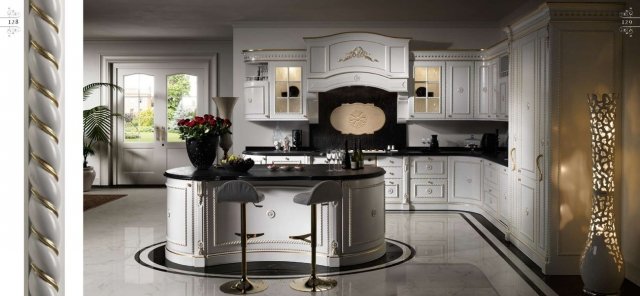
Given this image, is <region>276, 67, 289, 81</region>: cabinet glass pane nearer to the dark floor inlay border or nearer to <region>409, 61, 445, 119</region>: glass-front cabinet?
<region>409, 61, 445, 119</region>: glass-front cabinet

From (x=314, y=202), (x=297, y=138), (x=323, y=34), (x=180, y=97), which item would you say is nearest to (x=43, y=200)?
(x=314, y=202)

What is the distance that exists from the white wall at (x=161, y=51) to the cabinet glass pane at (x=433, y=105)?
368 centimetres

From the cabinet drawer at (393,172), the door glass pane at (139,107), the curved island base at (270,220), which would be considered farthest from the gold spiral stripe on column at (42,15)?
the door glass pane at (139,107)

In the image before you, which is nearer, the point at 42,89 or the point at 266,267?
the point at 42,89

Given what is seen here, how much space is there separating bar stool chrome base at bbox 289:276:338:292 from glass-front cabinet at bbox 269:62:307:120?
13.4 ft

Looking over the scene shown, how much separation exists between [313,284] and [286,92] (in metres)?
4.34

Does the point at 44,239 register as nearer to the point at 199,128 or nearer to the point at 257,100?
the point at 199,128

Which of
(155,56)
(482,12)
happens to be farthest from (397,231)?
(155,56)

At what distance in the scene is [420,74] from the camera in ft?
27.8

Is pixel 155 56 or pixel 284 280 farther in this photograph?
pixel 155 56

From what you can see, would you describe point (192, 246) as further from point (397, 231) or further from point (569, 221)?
point (569, 221)

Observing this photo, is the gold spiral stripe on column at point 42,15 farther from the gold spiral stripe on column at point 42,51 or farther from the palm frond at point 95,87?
the palm frond at point 95,87

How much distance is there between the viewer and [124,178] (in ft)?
35.5

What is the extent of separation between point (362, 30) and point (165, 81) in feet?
12.8
